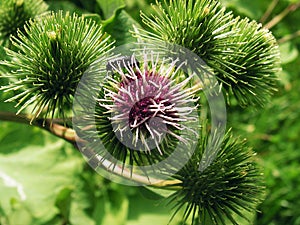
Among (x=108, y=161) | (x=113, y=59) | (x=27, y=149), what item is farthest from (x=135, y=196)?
(x=113, y=59)

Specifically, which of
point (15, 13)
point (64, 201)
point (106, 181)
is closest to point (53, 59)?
point (15, 13)

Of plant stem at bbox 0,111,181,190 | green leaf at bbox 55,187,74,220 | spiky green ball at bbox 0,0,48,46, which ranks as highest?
spiky green ball at bbox 0,0,48,46

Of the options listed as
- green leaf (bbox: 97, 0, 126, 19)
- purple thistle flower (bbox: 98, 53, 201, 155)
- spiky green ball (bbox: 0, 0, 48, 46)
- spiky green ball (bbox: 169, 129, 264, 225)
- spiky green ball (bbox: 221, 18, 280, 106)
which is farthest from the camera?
green leaf (bbox: 97, 0, 126, 19)

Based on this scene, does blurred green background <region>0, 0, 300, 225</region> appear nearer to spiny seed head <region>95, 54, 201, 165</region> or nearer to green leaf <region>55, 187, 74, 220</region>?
green leaf <region>55, 187, 74, 220</region>

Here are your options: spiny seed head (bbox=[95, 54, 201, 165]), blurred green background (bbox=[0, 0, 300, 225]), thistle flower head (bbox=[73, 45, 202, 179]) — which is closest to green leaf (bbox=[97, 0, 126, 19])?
blurred green background (bbox=[0, 0, 300, 225])

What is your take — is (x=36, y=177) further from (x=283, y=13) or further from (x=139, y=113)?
(x=283, y=13)

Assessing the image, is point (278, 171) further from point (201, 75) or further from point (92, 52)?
point (92, 52)

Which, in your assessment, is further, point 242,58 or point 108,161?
point 242,58
